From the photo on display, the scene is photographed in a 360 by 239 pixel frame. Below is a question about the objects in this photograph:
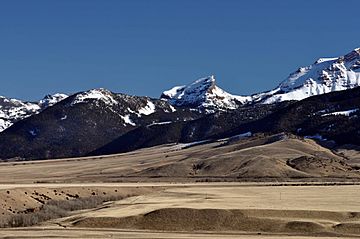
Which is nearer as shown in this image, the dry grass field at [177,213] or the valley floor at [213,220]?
the valley floor at [213,220]

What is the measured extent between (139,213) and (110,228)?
7.30m

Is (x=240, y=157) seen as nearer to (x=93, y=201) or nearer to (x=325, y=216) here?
(x=93, y=201)

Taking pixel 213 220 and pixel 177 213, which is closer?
pixel 213 220

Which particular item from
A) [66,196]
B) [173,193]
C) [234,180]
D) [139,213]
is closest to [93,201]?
[66,196]

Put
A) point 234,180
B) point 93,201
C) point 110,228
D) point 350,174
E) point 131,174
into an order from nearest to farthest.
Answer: point 110,228
point 93,201
point 234,180
point 350,174
point 131,174

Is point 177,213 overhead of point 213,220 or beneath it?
overhead

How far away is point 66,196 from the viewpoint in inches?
4240

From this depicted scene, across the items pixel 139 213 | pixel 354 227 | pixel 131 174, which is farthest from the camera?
pixel 131 174

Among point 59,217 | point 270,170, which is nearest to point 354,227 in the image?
point 59,217

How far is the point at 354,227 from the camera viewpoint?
68.9 metres

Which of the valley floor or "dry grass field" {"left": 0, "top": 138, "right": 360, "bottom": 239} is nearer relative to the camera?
the valley floor

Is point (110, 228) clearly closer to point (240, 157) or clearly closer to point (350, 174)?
point (350, 174)

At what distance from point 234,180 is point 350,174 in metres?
29.0

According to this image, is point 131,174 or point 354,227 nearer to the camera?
point 354,227
